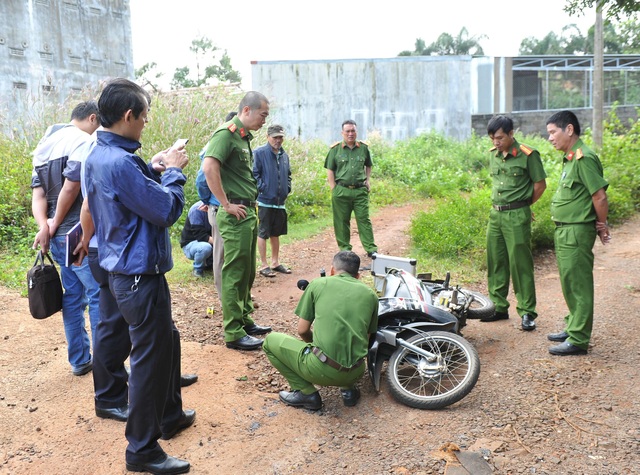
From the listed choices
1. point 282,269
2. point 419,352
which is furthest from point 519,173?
point 282,269

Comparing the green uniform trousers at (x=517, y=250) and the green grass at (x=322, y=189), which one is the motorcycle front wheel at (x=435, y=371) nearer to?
the green uniform trousers at (x=517, y=250)

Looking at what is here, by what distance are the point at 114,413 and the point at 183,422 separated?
0.48 meters

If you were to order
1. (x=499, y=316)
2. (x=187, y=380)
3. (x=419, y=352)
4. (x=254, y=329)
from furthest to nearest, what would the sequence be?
1. (x=499, y=316)
2. (x=254, y=329)
3. (x=187, y=380)
4. (x=419, y=352)

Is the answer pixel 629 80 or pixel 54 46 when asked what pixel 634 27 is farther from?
pixel 54 46

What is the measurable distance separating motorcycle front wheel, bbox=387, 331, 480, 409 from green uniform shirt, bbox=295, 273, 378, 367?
13.9 inches

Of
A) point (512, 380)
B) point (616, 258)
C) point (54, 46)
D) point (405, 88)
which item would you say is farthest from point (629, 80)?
point (512, 380)

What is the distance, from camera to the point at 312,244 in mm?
10031

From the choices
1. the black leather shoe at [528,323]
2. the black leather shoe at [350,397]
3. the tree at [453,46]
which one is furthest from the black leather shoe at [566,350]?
the tree at [453,46]

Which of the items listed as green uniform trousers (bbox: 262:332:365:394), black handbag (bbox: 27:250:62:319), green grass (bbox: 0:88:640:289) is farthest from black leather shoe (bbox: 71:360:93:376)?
green grass (bbox: 0:88:640:289)

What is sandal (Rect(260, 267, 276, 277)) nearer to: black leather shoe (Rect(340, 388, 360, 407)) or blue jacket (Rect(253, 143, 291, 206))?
blue jacket (Rect(253, 143, 291, 206))

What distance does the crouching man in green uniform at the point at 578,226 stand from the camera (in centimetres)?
504

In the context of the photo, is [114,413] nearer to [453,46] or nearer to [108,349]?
[108,349]

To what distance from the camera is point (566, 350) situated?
199 inches

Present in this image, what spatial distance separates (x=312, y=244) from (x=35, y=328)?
5.13m
